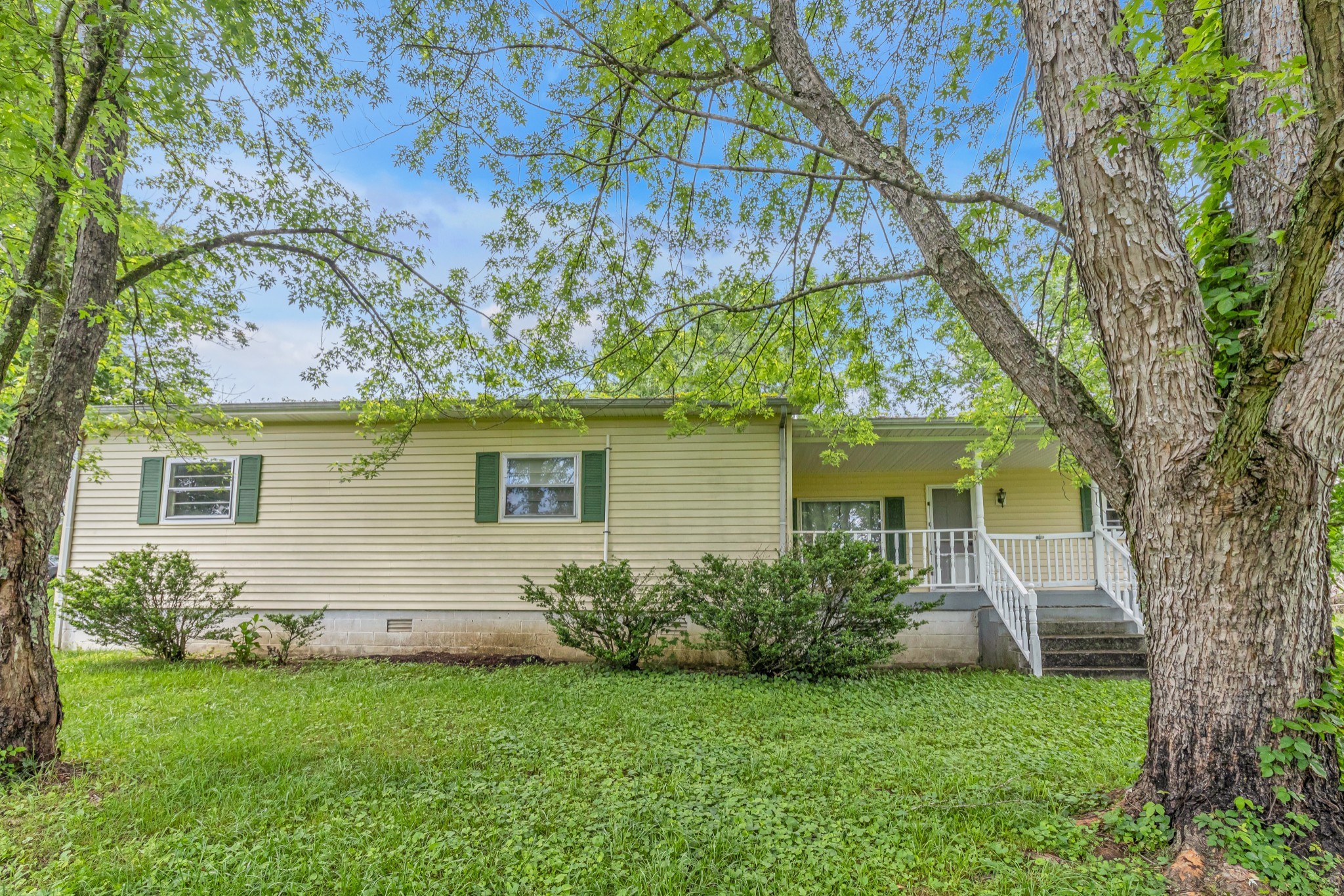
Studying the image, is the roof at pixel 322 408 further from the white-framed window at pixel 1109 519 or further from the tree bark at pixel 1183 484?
the white-framed window at pixel 1109 519

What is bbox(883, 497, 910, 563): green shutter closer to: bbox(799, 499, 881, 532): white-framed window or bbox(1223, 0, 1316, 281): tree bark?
bbox(799, 499, 881, 532): white-framed window

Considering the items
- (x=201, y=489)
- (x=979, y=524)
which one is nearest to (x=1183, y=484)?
(x=979, y=524)

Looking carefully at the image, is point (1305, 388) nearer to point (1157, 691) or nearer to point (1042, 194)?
point (1157, 691)

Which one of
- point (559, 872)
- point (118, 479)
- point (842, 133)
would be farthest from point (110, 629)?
point (842, 133)

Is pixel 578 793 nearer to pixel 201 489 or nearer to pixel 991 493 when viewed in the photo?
pixel 201 489

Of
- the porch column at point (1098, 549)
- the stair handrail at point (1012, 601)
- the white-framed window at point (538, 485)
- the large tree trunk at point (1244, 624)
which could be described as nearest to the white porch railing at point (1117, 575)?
the porch column at point (1098, 549)

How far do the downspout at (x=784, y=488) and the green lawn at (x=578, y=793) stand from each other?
226 cm

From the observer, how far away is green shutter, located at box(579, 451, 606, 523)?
26.1 ft

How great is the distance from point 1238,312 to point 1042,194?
3.61 meters

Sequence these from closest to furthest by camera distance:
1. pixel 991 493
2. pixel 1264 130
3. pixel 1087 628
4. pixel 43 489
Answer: pixel 1264 130
pixel 43 489
pixel 1087 628
pixel 991 493

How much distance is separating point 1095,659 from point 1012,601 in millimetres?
→ 949

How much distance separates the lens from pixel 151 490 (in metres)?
8.33

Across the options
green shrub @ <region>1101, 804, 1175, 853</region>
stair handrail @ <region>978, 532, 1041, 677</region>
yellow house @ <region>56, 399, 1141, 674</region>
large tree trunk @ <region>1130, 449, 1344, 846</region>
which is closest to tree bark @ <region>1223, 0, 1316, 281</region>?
large tree trunk @ <region>1130, 449, 1344, 846</region>

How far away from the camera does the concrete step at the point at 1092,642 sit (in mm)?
6731
